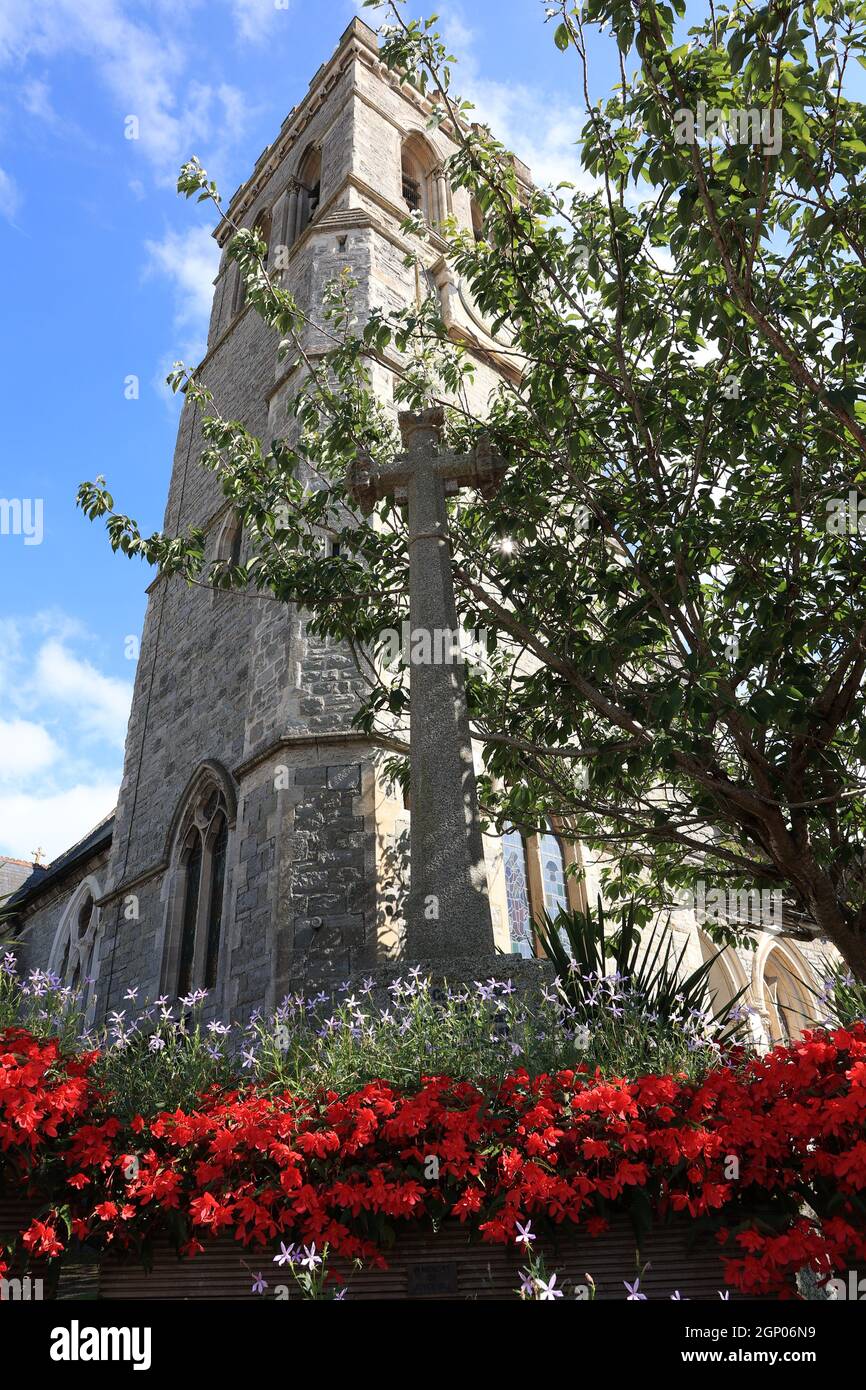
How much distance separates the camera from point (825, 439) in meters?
5.30

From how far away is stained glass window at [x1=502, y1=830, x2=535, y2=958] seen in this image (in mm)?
9852

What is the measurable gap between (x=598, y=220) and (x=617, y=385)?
4.21 feet

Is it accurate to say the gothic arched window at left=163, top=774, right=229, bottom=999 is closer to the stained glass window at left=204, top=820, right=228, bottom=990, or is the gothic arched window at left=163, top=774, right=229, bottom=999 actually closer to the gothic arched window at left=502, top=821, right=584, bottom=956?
the stained glass window at left=204, top=820, right=228, bottom=990

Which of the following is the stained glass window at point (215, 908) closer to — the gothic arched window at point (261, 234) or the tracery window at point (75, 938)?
the tracery window at point (75, 938)

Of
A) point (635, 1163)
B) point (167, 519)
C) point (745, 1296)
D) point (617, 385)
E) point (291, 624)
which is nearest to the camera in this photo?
point (745, 1296)

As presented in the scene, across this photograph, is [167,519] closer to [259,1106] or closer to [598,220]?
[598,220]

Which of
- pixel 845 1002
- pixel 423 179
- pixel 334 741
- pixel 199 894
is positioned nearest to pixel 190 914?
pixel 199 894

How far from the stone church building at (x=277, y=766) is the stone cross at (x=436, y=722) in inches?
42.9

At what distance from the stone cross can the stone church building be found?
3.57 feet

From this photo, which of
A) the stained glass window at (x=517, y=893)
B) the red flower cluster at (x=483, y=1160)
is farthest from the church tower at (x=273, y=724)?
the red flower cluster at (x=483, y=1160)

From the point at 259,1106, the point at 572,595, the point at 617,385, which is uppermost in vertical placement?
the point at 617,385

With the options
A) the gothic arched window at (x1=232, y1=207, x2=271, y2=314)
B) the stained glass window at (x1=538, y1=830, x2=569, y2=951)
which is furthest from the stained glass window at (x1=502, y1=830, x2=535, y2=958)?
the gothic arched window at (x1=232, y1=207, x2=271, y2=314)
